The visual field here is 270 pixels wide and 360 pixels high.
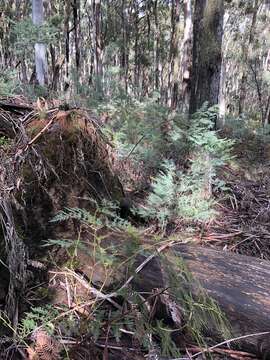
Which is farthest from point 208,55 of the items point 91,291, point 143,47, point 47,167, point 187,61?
point 143,47

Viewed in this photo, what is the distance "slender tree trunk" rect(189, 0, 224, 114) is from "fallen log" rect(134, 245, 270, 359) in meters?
2.89

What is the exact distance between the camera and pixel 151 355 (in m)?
1.76

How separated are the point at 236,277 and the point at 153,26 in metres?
27.0

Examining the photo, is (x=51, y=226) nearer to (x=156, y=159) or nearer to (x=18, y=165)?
(x=18, y=165)

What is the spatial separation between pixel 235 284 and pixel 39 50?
9.17m

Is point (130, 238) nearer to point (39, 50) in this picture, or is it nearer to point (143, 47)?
point (39, 50)

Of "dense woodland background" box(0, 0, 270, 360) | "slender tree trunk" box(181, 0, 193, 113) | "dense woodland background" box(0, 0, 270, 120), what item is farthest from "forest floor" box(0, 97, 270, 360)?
"slender tree trunk" box(181, 0, 193, 113)

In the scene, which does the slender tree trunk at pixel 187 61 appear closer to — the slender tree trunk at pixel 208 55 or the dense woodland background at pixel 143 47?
the dense woodland background at pixel 143 47

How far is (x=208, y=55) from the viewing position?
4781 mm

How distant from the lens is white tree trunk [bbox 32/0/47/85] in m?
9.68

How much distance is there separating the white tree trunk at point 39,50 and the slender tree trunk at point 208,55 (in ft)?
19.5

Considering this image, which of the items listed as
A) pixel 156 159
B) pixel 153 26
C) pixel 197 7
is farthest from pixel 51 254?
pixel 153 26

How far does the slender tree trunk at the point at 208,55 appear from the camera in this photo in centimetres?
473

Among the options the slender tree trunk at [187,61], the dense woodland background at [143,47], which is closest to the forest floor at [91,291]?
the dense woodland background at [143,47]
